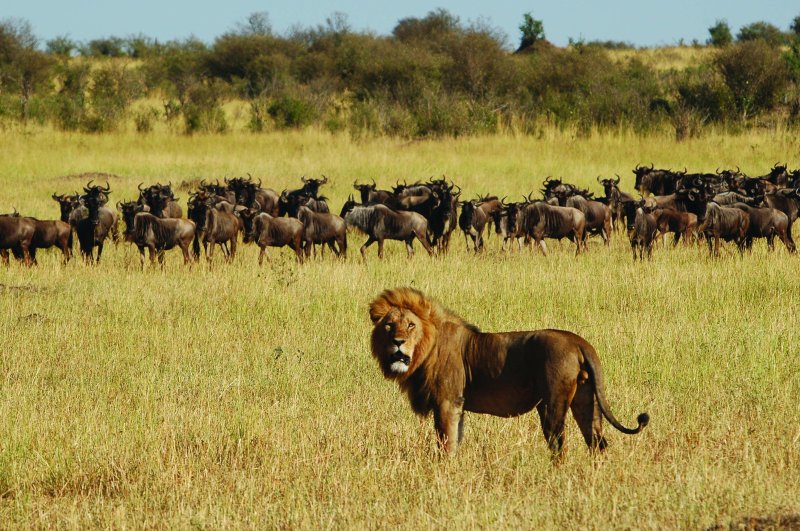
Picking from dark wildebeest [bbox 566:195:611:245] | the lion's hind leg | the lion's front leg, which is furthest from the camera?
dark wildebeest [bbox 566:195:611:245]

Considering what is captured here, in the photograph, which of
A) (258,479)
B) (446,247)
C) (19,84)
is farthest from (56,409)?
(19,84)

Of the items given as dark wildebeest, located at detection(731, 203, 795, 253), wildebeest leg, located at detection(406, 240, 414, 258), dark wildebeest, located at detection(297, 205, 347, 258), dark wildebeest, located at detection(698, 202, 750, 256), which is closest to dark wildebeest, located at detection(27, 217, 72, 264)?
dark wildebeest, located at detection(297, 205, 347, 258)

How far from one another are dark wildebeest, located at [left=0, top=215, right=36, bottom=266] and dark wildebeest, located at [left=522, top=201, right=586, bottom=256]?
8.78m

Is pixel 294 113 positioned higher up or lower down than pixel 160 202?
higher up

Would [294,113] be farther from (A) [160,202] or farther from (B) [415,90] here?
(A) [160,202]

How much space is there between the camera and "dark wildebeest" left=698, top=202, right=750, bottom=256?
18609 mm

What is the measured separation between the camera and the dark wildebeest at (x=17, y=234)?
1831 cm

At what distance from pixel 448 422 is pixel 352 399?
2.16 meters

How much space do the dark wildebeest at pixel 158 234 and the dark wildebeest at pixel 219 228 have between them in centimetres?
32

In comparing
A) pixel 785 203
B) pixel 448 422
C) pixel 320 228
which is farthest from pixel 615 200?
pixel 448 422

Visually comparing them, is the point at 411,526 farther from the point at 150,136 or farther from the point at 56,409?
the point at 150,136

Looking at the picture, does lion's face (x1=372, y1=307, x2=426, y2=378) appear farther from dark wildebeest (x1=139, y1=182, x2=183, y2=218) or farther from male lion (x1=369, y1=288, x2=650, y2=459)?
dark wildebeest (x1=139, y1=182, x2=183, y2=218)

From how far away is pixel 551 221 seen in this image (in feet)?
67.8

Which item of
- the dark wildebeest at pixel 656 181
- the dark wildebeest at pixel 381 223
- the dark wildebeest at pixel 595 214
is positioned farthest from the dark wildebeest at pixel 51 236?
the dark wildebeest at pixel 656 181
